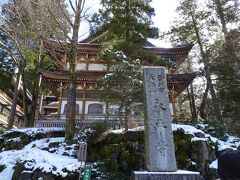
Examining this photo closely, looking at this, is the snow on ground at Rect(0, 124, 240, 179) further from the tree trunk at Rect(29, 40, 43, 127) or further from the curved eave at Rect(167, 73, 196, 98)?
the curved eave at Rect(167, 73, 196, 98)

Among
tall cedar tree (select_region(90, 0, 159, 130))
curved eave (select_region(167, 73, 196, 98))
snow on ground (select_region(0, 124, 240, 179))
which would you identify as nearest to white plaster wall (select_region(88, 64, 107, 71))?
tall cedar tree (select_region(90, 0, 159, 130))

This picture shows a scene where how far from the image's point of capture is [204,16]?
24188 mm

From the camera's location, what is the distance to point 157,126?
676cm

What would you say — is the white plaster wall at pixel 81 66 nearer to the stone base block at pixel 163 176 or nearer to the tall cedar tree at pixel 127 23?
the tall cedar tree at pixel 127 23

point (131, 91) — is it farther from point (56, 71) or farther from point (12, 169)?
point (56, 71)

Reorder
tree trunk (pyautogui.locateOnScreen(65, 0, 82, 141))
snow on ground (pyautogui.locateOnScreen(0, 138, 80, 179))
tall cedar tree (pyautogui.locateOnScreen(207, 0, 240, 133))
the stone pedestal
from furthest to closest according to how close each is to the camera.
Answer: tall cedar tree (pyautogui.locateOnScreen(207, 0, 240, 133)) → tree trunk (pyautogui.locateOnScreen(65, 0, 82, 141)) → snow on ground (pyautogui.locateOnScreen(0, 138, 80, 179)) → the stone pedestal

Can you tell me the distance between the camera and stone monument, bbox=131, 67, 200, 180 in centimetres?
577

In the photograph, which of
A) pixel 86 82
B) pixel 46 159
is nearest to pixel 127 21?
pixel 86 82

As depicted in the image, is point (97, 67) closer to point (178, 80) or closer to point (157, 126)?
point (178, 80)

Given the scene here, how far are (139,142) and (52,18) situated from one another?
8.66 metres

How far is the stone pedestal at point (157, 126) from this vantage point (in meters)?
6.36

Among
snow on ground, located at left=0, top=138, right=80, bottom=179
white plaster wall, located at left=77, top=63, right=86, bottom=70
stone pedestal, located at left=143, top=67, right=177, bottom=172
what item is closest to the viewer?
stone pedestal, located at left=143, top=67, right=177, bottom=172

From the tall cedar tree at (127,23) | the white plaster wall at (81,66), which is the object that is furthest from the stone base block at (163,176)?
the white plaster wall at (81,66)

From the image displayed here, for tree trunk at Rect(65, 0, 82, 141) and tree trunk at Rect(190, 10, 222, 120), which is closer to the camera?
tree trunk at Rect(65, 0, 82, 141)
